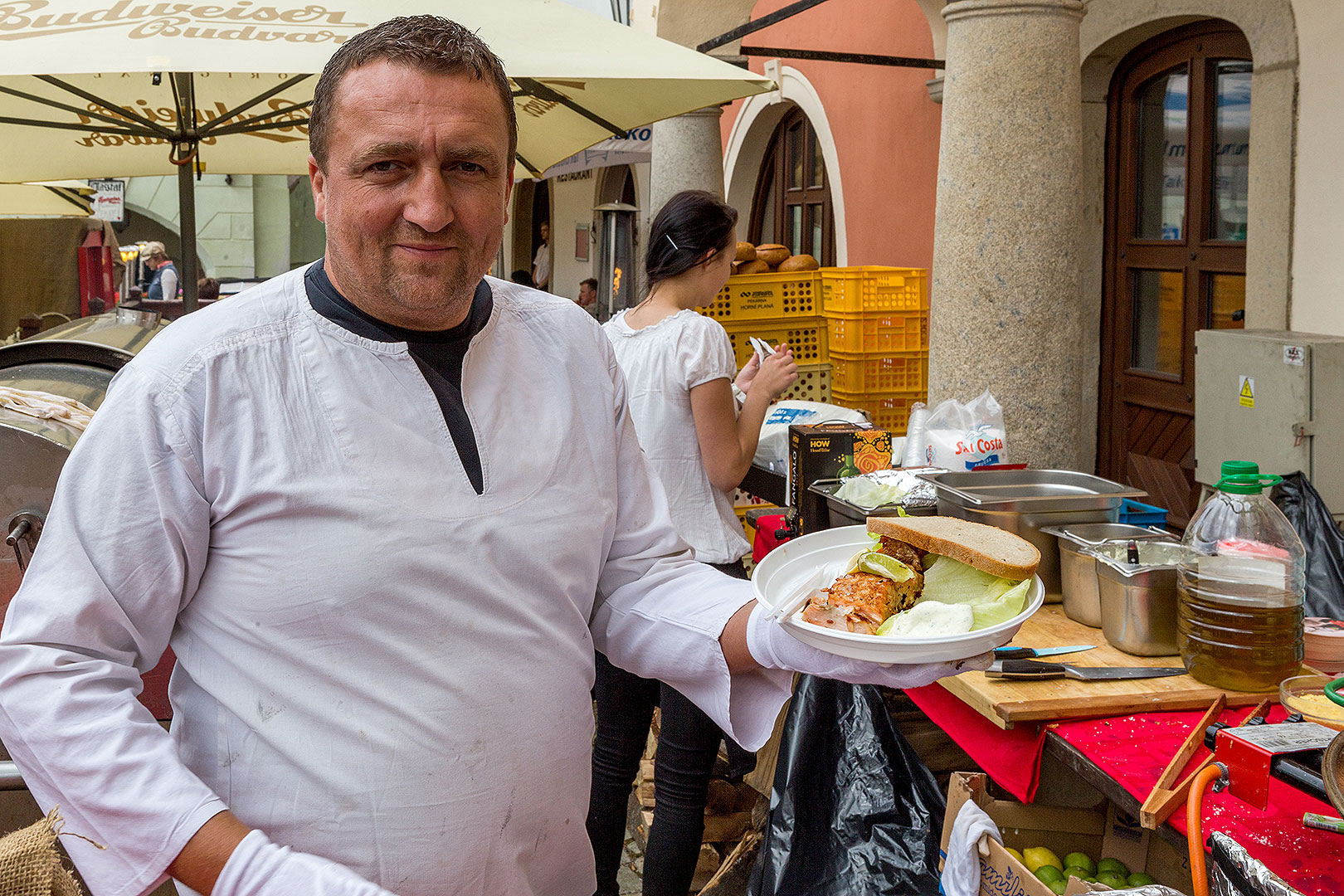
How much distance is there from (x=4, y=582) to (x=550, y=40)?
234cm

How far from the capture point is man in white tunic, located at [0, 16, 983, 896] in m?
1.38

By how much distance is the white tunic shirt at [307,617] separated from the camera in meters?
1.38

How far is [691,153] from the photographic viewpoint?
7.94m

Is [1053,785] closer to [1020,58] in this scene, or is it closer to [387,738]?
[387,738]

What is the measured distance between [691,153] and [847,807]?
18.8 ft

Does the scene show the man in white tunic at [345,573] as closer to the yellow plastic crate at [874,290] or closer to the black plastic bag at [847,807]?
the black plastic bag at [847,807]

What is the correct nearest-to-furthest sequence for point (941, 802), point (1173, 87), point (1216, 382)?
1. point (941, 802)
2. point (1216, 382)
3. point (1173, 87)

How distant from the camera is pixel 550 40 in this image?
151 inches

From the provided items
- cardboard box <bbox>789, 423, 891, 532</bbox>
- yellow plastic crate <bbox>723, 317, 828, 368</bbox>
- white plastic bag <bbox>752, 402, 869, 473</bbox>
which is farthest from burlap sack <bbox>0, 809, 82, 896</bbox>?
yellow plastic crate <bbox>723, 317, 828, 368</bbox>

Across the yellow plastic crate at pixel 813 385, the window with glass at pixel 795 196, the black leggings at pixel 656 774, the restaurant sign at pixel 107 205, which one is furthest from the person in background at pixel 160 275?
the black leggings at pixel 656 774

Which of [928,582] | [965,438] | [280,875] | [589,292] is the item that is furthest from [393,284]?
[589,292]

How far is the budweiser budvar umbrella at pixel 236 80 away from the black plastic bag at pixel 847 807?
209 cm

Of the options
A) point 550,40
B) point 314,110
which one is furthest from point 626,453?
point 550,40

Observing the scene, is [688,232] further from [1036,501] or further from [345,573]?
[345,573]
